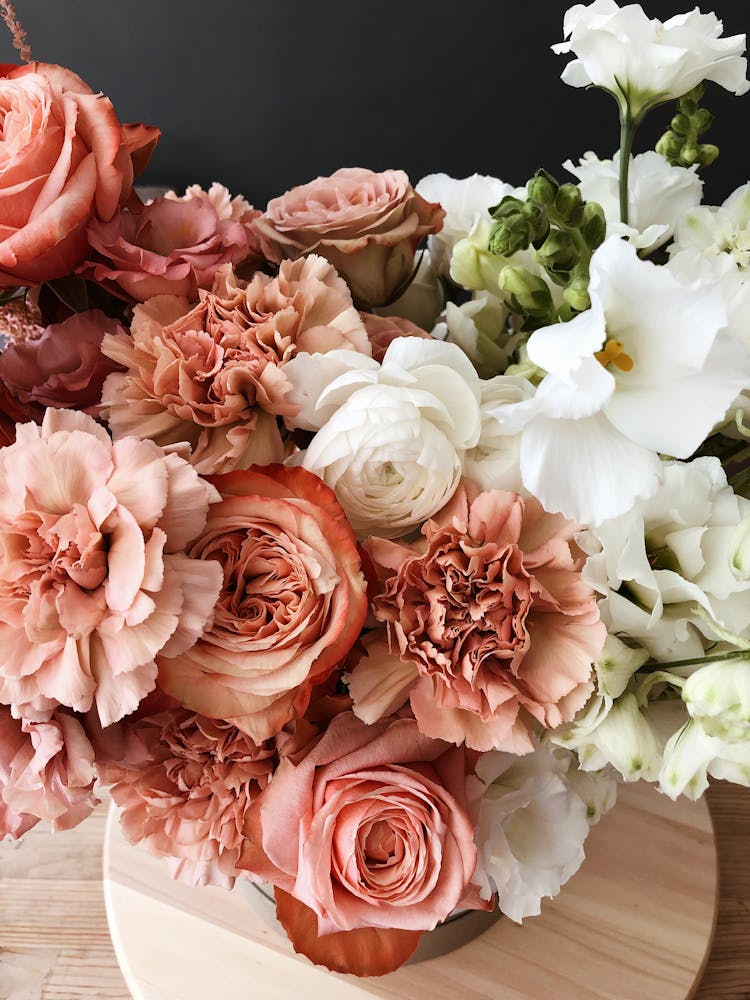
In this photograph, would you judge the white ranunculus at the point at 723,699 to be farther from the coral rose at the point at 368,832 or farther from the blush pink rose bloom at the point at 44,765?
the blush pink rose bloom at the point at 44,765

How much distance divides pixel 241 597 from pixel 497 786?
0.16 metres

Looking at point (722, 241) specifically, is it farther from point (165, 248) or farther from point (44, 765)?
point (44, 765)

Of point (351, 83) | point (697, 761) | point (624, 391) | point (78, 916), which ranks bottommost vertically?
point (78, 916)

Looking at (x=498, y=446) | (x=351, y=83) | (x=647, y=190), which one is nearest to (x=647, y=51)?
(x=647, y=190)

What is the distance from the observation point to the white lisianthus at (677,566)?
0.33 meters

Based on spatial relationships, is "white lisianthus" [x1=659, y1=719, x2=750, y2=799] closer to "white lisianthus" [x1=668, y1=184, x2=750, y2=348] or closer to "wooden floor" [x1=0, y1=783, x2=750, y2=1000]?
"white lisianthus" [x1=668, y1=184, x2=750, y2=348]

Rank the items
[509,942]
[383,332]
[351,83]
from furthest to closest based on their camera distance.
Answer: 1. [351,83]
2. [509,942]
3. [383,332]

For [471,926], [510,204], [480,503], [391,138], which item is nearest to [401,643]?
[480,503]

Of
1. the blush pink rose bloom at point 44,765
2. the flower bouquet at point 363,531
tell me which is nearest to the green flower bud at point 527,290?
the flower bouquet at point 363,531

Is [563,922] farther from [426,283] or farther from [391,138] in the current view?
[391,138]

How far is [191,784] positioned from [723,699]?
213mm

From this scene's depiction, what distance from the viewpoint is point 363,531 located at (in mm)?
376

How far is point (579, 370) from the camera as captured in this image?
0.97ft

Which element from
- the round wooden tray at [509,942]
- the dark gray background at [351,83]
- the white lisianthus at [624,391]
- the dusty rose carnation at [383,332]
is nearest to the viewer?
the white lisianthus at [624,391]
